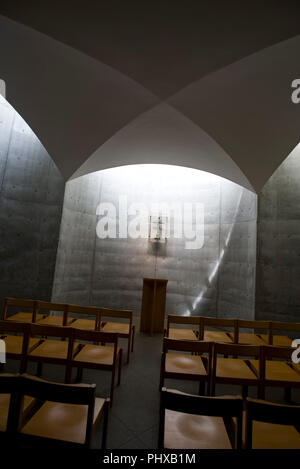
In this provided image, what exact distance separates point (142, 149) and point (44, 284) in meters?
4.81

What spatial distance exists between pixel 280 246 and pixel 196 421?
6.14 metres

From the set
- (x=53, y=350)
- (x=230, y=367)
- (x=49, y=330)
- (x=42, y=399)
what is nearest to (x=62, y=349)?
(x=53, y=350)

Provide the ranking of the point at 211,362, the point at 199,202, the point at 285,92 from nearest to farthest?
1. the point at 211,362
2. the point at 285,92
3. the point at 199,202

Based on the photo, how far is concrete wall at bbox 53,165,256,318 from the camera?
8016 mm

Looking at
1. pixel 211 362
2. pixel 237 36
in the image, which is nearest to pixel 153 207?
pixel 237 36

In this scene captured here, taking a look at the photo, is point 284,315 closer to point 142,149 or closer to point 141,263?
point 141,263

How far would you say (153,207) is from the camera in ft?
31.2

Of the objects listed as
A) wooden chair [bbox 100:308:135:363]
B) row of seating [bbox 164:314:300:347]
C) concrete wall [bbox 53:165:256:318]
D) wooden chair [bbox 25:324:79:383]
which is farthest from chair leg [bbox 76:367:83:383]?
concrete wall [bbox 53:165:256:318]

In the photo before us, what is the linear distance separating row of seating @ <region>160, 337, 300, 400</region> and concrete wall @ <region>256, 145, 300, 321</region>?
3.80m

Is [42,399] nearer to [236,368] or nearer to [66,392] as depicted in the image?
[66,392]

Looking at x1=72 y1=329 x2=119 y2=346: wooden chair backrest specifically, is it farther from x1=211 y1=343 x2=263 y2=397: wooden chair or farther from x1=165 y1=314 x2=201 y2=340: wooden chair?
x1=165 y1=314 x2=201 y2=340: wooden chair

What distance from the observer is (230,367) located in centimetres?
329

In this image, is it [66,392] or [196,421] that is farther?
[196,421]
